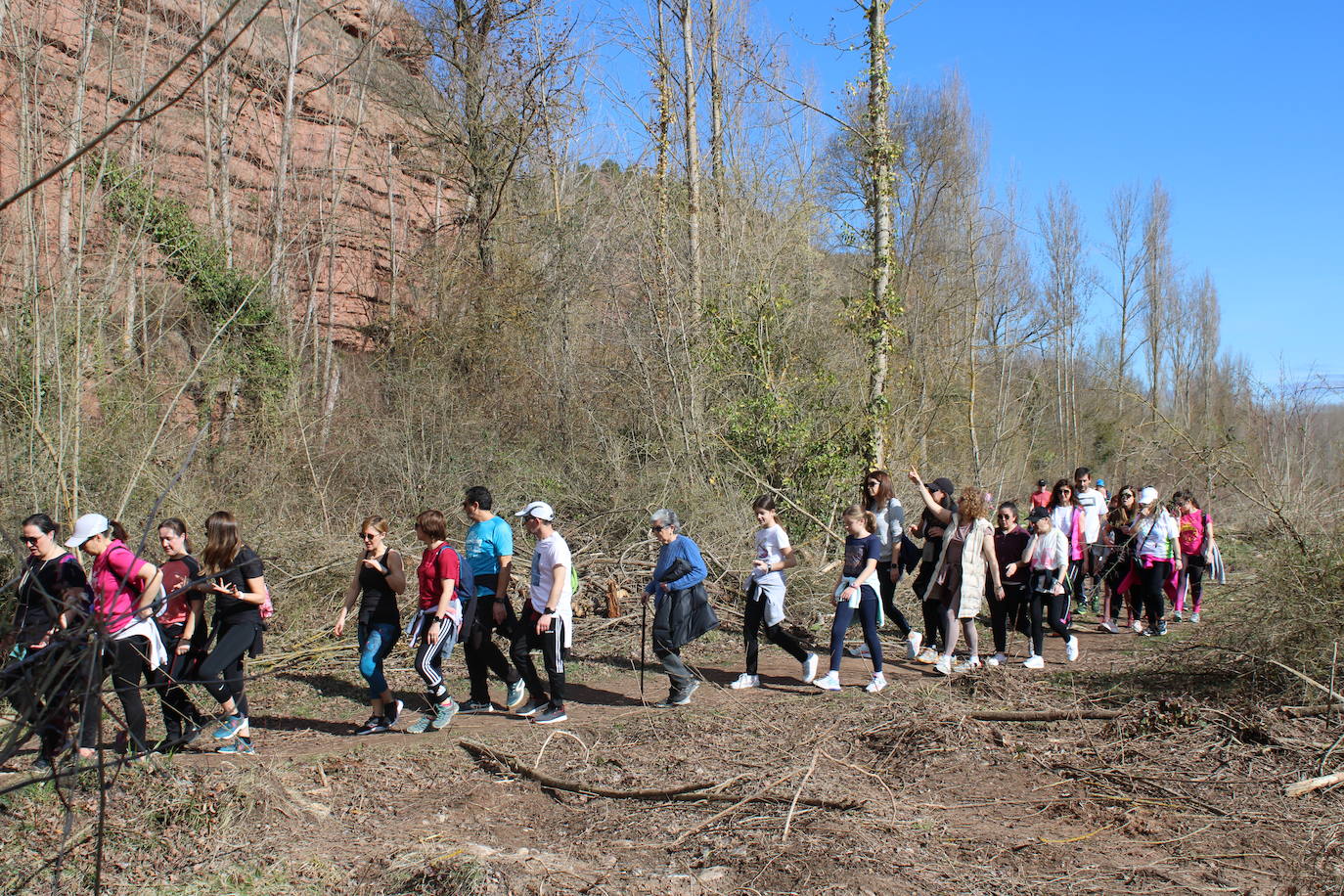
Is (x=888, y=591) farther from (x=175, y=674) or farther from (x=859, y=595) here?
(x=175, y=674)

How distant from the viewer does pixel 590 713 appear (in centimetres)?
815

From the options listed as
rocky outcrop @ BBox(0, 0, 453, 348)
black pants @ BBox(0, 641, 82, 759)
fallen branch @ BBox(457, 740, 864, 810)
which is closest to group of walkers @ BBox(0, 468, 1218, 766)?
black pants @ BBox(0, 641, 82, 759)

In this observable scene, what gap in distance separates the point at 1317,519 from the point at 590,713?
575 centimetres

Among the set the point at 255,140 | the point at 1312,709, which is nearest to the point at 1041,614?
the point at 1312,709

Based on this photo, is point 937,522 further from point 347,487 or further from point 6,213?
point 6,213

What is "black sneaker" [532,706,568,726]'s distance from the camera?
7.74 metres

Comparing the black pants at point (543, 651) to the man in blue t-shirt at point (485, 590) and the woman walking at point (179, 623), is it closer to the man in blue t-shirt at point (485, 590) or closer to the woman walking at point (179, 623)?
the man in blue t-shirt at point (485, 590)

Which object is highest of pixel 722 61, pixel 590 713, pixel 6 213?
pixel 722 61

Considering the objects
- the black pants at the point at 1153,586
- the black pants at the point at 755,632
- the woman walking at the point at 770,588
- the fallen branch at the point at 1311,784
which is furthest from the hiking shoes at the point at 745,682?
the black pants at the point at 1153,586

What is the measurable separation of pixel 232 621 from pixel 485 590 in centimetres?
194

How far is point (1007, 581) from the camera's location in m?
9.66

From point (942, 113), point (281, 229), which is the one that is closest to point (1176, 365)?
point (942, 113)

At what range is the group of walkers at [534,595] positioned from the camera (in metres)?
6.33

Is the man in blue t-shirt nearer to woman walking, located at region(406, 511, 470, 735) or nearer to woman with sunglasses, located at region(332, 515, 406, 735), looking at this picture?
woman walking, located at region(406, 511, 470, 735)
